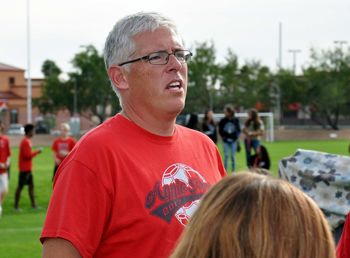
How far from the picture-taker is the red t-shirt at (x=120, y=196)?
2.97 metres

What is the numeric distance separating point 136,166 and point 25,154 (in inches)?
517

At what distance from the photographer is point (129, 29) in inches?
130

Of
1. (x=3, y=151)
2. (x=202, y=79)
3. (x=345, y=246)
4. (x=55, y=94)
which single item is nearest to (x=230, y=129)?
(x=3, y=151)

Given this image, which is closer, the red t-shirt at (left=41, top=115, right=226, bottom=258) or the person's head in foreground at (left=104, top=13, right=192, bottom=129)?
the red t-shirt at (left=41, top=115, right=226, bottom=258)

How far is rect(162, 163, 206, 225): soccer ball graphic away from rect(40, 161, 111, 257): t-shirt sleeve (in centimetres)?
27

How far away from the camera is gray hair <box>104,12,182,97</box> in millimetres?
3312

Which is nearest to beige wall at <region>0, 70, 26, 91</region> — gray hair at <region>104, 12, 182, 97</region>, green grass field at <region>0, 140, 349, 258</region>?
green grass field at <region>0, 140, 349, 258</region>

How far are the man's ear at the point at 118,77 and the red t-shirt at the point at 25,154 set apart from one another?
12671 millimetres

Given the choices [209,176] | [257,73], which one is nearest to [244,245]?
[209,176]

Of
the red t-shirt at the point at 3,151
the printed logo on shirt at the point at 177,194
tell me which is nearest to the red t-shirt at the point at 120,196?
the printed logo on shirt at the point at 177,194

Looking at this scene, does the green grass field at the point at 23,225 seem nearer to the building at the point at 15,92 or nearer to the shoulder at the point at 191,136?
the shoulder at the point at 191,136

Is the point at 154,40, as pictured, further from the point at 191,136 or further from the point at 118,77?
the point at 191,136

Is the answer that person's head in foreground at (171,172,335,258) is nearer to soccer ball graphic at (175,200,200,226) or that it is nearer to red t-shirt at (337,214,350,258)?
soccer ball graphic at (175,200,200,226)

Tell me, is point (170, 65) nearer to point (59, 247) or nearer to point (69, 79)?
point (59, 247)
